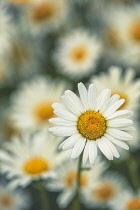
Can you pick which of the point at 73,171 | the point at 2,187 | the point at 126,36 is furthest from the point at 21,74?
the point at 73,171

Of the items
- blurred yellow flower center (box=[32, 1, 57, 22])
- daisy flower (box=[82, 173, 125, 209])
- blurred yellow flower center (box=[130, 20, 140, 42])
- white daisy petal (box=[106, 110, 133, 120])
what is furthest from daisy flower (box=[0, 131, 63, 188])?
blurred yellow flower center (box=[32, 1, 57, 22])

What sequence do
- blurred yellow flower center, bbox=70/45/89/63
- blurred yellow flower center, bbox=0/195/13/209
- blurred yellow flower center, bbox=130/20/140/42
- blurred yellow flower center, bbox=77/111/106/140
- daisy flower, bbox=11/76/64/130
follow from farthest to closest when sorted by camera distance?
blurred yellow flower center, bbox=130/20/140/42
blurred yellow flower center, bbox=70/45/89/63
daisy flower, bbox=11/76/64/130
blurred yellow flower center, bbox=0/195/13/209
blurred yellow flower center, bbox=77/111/106/140

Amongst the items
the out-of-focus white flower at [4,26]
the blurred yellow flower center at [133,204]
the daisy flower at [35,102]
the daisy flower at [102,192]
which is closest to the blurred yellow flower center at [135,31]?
the daisy flower at [35,102]

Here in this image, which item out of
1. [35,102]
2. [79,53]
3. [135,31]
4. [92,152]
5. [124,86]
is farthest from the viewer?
[135,31]

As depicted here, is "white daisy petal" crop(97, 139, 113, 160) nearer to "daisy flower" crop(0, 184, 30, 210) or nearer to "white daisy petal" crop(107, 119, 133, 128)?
"white daisy petal" crop(107, 119, 133, 128)

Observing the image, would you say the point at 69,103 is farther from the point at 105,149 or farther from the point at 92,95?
the point at 105,149

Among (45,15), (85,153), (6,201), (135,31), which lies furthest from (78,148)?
(45,15)
